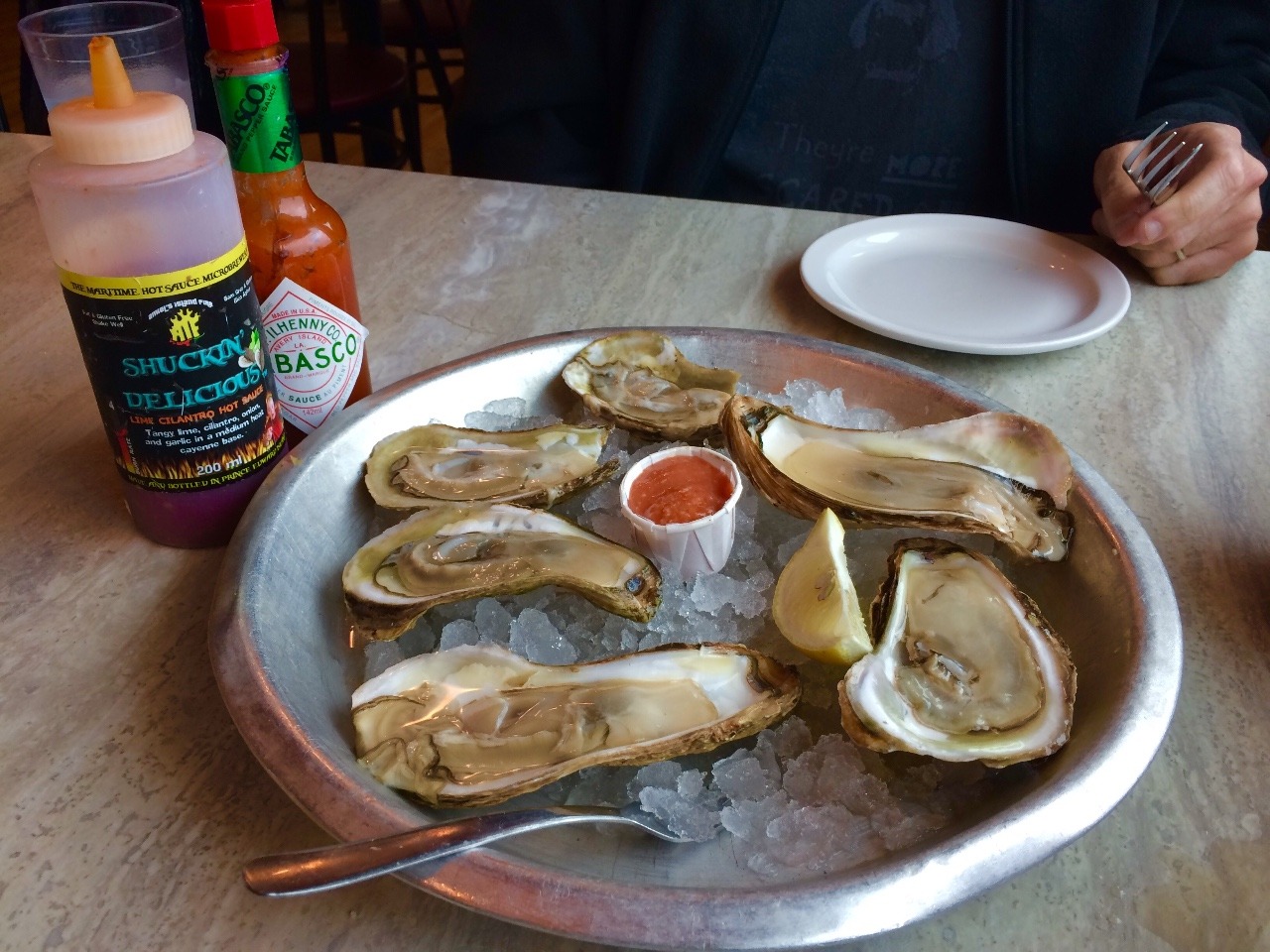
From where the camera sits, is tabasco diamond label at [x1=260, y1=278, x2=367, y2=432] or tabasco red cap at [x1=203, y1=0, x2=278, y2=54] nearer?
tabasco red cap at [x1=203, y1=0, x2=278, y2=54]

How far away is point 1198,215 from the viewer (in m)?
1.20

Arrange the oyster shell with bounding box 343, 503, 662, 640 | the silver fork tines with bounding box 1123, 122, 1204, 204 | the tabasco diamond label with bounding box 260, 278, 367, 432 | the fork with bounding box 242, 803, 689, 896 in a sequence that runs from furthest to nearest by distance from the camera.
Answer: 1. the silver fork tines with bounding box 1123, 122, 1204, 204
2. the tabasco diamond label with bounding box 260, 278, 367, 432
3. the oyster shell with bounding box 343, 503, 662, 640
4. the fork with bounding box 242, 803, 689, 896

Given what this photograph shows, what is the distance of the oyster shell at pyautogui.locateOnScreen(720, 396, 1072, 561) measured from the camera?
714mm

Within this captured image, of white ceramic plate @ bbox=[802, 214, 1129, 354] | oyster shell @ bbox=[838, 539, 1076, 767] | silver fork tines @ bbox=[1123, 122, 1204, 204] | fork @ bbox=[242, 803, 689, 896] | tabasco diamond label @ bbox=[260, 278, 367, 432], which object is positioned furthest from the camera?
silver fork tines @ bbox=[1123, 122, 1204, 204]

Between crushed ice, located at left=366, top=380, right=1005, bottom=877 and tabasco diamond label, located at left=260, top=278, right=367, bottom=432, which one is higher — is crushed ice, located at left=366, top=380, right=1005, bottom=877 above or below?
below

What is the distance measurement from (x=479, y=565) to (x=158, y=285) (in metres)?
0.28

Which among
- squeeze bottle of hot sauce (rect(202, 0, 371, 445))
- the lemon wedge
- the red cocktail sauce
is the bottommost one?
the red cocktail sauce

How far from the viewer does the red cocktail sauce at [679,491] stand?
0.75 metres

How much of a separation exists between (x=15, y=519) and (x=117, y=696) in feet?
0.86

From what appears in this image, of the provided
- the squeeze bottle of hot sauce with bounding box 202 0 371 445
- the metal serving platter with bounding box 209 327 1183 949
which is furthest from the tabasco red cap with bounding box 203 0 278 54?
the metal serving platter with bounding box 209 327 1183 949

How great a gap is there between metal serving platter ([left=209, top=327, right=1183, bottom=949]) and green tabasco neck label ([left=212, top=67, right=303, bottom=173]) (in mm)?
213

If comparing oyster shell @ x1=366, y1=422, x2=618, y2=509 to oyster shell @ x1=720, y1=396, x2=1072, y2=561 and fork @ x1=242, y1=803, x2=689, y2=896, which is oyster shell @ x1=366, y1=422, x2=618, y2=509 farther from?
fork @ x1=242, y1=803, x2=689, y2=896

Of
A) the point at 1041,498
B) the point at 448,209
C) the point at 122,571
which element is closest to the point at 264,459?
the point at 122,571

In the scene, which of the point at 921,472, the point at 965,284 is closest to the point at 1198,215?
the point at 965,284
